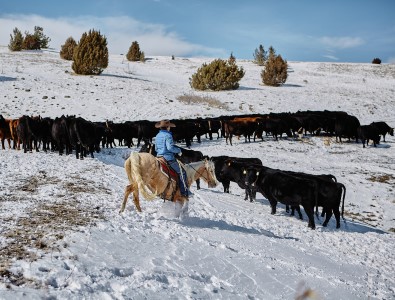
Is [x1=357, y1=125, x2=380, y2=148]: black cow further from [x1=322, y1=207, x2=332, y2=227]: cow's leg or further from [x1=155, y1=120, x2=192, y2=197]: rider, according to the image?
[x1=155, y1=120, x2=192, y2=197]: rider

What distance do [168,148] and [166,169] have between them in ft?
1.41

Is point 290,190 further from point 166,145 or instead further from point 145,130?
point 145,130

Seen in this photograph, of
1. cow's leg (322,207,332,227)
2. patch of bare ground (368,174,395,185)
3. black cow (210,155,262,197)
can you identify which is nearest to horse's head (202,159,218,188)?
cow's leg (322,207,332,227)

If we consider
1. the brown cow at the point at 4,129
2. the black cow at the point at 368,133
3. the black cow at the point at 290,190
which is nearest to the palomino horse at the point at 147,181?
the black cow at the point at 290,190

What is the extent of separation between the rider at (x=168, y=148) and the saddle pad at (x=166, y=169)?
12cm

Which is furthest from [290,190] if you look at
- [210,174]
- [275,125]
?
[275,125]

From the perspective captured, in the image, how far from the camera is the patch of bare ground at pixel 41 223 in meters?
4.26

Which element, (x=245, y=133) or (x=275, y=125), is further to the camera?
(x=275, y=125)

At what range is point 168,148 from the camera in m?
7.14

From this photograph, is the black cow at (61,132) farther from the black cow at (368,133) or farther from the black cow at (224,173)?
the black cow at (368,133)

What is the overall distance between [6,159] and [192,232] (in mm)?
9096

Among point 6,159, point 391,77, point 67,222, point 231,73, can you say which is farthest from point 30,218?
point 391,77

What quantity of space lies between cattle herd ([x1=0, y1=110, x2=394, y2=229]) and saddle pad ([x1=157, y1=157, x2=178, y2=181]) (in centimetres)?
349

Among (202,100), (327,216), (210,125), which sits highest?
(202,100)
